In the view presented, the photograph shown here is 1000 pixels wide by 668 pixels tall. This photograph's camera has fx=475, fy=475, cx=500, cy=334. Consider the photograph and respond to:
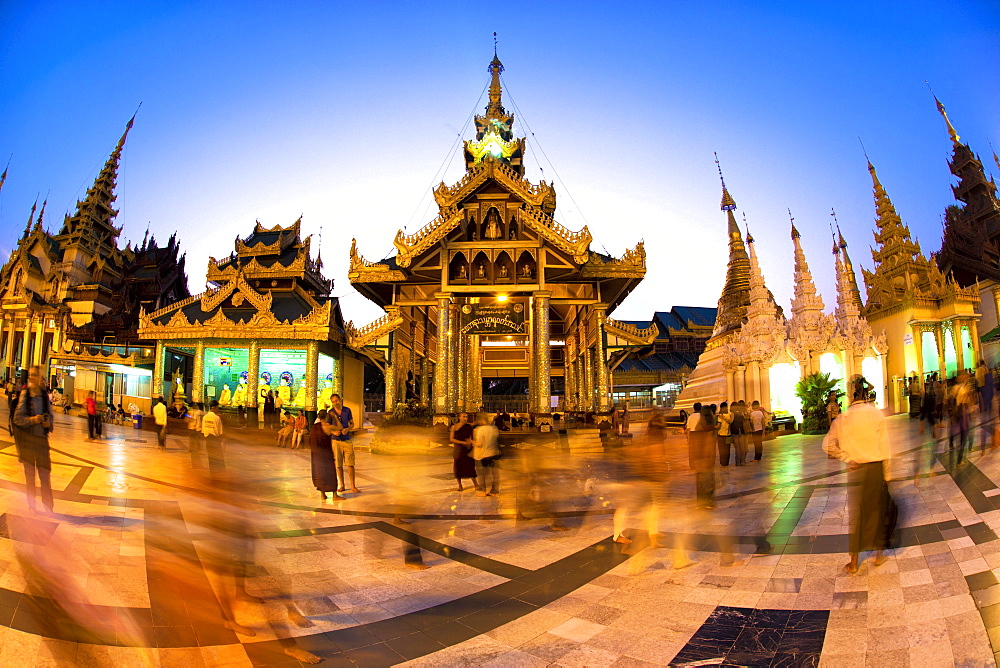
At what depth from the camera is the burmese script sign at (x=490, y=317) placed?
17859 mm

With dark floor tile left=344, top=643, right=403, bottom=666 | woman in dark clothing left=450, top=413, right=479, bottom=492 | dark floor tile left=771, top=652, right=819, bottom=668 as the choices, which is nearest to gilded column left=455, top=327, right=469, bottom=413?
woman in dark clothing left=450, top=413, right=479, bottom=492

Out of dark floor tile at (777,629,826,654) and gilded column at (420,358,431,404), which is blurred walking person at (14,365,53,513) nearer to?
dark floor tile at (777,629,826,654)

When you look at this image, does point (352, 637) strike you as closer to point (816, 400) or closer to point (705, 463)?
point (705, 463)

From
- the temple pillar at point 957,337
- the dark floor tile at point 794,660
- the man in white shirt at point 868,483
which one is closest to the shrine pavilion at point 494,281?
the man in white shirt at point 868,483

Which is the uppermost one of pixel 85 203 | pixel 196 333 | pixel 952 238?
pixel 85 203

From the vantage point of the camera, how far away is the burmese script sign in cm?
1786

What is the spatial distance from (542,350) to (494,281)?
3174mm

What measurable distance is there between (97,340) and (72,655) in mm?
31241

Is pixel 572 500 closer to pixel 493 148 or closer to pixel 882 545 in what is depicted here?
pixel 882 545

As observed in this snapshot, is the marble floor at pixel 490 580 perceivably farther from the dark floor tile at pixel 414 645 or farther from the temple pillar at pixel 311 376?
the temple pillar at pixel 311 376

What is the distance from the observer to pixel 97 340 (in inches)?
1048

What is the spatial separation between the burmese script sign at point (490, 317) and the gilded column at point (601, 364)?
3.05 meters

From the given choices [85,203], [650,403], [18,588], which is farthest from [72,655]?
[85,203]

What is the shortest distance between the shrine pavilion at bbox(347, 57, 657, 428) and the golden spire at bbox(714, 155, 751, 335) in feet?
39.1
